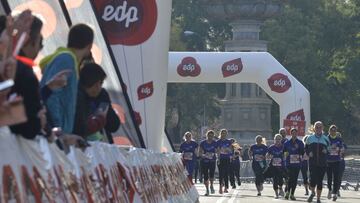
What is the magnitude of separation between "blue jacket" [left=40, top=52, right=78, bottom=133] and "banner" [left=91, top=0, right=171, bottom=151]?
33.6 ft

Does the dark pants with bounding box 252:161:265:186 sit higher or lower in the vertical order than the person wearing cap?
lower

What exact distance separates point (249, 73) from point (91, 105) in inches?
1224

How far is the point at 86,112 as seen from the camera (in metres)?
10.1

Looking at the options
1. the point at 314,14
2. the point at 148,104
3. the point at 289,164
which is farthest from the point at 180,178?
the point at 314,14

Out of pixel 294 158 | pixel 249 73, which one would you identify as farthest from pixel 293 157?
pixel 249 73

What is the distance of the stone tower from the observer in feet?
233

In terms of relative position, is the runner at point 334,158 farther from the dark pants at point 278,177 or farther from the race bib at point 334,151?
the dark pants at point 278,177

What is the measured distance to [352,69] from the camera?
3027 inches

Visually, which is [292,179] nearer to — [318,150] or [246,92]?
[318,150]

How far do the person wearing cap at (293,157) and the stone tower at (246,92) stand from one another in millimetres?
39578

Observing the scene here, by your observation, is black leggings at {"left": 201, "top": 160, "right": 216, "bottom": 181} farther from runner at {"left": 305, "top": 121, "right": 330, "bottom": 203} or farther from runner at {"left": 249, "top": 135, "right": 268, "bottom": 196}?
runner at {"left": 305, "top": 121, "right": 330, "bottom": 203}

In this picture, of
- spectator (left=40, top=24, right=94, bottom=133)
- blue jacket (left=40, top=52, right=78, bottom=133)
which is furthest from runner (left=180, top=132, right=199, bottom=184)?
blue jacket (left=40, top=52, right=78, bottom=133)

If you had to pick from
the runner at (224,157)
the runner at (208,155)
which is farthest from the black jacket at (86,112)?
the runner at (224,157)

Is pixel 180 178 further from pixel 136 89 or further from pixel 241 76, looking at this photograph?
pixel 241 76
